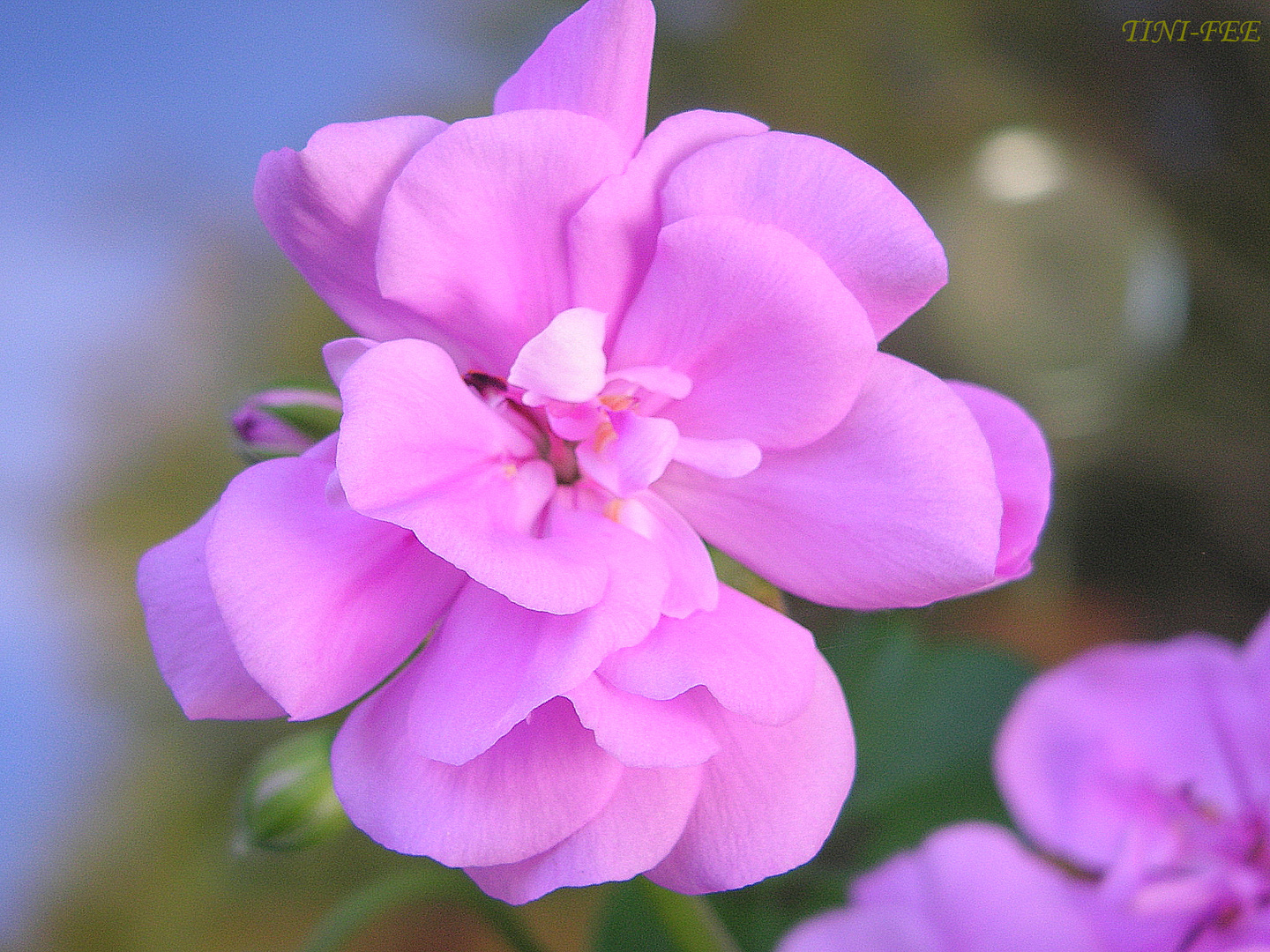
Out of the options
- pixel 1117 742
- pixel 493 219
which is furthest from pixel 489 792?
pixel 1117 742

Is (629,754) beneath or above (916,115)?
above

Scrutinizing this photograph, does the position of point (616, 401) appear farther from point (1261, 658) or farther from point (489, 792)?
point (1261, 658)

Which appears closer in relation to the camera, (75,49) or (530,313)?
(530,313)

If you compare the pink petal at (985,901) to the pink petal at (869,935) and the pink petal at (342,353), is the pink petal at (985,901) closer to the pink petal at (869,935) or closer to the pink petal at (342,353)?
the pink petal at (869,935)

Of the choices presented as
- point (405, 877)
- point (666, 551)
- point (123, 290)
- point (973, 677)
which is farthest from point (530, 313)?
point (123, 290)

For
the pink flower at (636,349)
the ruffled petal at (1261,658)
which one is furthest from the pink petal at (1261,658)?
the pink flower at (636,349)

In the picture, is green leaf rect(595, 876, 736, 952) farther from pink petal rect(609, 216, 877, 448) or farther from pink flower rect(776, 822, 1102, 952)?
pink petal rect(609, 216, 877, 448)

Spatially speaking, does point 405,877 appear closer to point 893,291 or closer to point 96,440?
point 893,291

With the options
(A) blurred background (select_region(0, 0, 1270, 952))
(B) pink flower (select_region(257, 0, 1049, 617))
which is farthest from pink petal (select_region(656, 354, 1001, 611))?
(A) blurred background (select_region(0, 0, 1270, 952))
